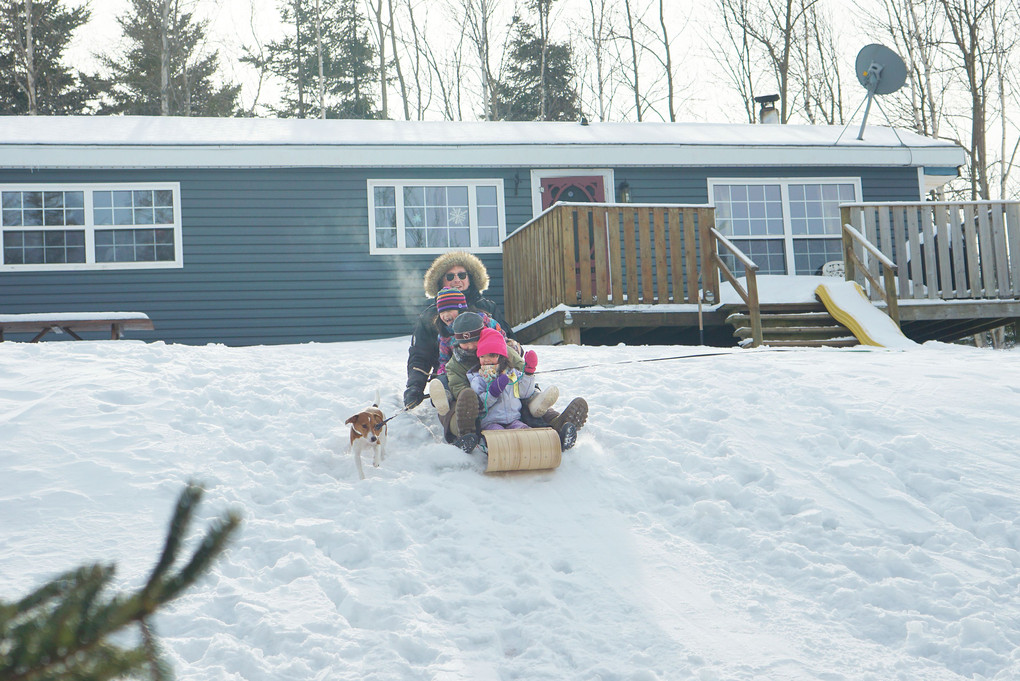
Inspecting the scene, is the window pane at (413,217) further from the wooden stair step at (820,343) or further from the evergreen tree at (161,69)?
the evergreen tree at (161,69)

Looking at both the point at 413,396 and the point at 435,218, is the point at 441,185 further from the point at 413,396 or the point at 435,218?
the point at 413,396

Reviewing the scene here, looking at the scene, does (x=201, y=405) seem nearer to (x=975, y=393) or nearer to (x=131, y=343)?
(x=131, y=343)

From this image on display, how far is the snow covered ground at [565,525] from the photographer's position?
3809 mm

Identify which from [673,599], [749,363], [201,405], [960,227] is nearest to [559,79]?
[960,227]

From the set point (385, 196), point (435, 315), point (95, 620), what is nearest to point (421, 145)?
point (385, 196)

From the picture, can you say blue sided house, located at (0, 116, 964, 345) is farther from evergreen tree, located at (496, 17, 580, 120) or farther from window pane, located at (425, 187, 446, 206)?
evergreen tree, located at (496, 17, 580, 120)

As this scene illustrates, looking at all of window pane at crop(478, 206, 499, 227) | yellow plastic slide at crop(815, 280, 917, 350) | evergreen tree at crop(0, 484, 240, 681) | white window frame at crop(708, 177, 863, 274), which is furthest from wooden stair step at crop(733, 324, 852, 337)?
evergreen tree at crop(0, 484, 240, 681)

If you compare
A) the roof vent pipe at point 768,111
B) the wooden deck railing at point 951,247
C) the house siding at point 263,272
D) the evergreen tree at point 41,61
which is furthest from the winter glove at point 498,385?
the evergreen tree at point 41,61

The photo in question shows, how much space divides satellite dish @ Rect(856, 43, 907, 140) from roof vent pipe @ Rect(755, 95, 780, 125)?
2470mm

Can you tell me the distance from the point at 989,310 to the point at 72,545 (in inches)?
430

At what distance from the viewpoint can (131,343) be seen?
28.6ft

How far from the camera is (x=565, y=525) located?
5035 millimetres

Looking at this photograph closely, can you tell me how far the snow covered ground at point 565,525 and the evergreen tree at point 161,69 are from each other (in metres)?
22.8

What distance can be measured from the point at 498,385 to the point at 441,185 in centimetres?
831
